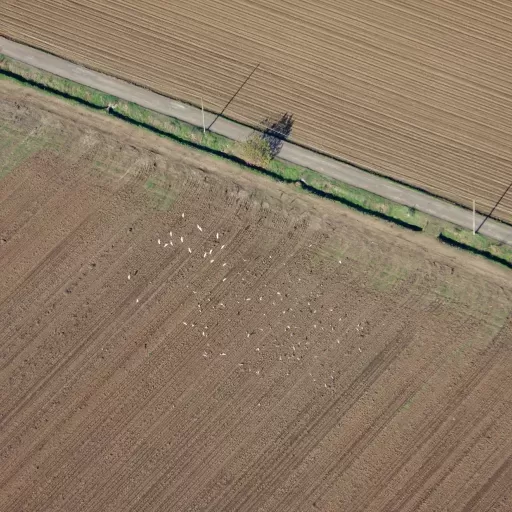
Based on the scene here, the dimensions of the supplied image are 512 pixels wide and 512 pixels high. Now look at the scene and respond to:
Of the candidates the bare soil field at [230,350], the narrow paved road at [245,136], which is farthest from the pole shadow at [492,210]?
the bare soil field at [230,350]

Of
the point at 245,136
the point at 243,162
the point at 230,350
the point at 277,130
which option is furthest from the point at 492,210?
the point at 230,350

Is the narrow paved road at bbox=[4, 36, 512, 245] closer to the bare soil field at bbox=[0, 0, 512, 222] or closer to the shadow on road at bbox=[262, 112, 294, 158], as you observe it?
the shadow on road at bbox=[262, 112, 294, 158]

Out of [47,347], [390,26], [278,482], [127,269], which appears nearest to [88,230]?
[127,269]

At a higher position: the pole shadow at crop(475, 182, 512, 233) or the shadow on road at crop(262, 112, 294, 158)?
the pole shadow at crop(475, 182, 512, 233)

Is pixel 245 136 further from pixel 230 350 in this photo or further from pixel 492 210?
pixel 492 210

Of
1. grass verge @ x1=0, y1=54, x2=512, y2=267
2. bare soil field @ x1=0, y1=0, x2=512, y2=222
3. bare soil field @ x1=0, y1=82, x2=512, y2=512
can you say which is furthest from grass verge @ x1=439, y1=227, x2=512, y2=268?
bare soil field @ x1=0, y1=0, x2=512, y2=222

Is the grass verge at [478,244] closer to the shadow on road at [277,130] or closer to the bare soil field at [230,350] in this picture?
the bare soil field at [230,350]
